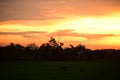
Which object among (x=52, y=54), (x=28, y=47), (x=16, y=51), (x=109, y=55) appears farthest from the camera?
(x=28, y=47)

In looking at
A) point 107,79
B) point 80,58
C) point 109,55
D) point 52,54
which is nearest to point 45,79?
point 107,79

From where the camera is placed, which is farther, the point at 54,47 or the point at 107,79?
the point at 54,47

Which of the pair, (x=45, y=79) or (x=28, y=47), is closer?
(x=45, y=79)

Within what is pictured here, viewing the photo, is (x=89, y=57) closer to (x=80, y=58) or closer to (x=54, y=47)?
(x=80, y=58)

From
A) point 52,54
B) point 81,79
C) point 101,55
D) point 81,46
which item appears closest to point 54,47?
point 52,54

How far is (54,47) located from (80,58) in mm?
10906

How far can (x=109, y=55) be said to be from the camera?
4272 inches

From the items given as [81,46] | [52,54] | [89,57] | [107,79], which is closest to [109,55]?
[89,57]

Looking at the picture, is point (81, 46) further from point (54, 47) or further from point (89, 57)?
point (54, 47)

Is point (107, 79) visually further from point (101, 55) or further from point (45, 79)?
point (101, 55)

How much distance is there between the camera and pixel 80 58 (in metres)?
95.4

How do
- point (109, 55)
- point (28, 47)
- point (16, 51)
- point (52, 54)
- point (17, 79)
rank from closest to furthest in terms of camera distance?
1. point (17, 79)
2. point (52, 54)
3. point (16, 51)
4. point (109, 55)
5. point (28, 47)

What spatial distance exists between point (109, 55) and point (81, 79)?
278 feet

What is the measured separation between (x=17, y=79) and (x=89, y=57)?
250 feet
